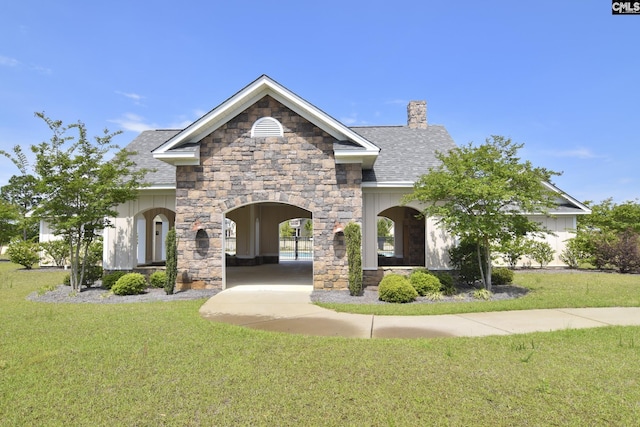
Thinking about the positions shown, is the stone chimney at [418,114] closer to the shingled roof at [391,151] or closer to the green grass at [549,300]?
the shingled roof at [391,151]

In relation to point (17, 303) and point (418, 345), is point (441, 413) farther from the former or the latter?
point (17, 303)

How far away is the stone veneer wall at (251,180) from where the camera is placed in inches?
460

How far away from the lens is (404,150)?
52.1ft

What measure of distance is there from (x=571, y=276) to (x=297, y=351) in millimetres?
13988

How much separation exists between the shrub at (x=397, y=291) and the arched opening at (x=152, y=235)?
10214 millimetres

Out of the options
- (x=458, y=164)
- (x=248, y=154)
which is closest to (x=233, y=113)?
(x=248, y=154)

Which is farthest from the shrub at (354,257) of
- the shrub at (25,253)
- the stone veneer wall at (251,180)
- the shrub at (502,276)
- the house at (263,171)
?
the shrub at (25,253)

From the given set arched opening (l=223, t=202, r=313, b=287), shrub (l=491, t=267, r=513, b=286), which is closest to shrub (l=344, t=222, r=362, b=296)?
shrub (l=491, t=267, r=513, b=286)

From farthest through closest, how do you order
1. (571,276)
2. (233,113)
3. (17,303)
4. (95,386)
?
(571,276)
(233,113)
(17,303)
(95,386)

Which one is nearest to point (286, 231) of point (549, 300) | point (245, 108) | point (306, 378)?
point (245, 108)

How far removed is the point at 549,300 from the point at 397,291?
Result: 150 inches

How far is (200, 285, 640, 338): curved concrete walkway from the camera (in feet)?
22.6

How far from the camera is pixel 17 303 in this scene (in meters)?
9.73

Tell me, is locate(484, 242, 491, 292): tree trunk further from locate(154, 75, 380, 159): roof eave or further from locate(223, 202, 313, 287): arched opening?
locate(223, 202, 313, 287): arched opening
